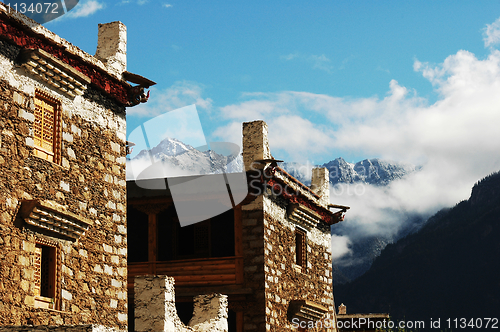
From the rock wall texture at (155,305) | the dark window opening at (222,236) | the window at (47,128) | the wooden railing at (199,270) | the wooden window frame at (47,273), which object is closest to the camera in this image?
the rock wall texture at (155,305)

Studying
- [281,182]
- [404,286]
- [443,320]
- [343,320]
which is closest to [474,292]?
[443,320]

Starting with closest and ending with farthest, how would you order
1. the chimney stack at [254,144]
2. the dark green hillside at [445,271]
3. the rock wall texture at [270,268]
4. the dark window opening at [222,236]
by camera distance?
the rock wall texture at [270,268], the chimney stack at [254,144], the dark window opening at [222,236], the dark green hillside at [445,271]

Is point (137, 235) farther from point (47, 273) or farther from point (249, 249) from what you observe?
point (47, 273)

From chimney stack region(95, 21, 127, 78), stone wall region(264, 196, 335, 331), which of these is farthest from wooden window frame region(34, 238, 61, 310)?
stone wall region(264, 196, 335, 331)

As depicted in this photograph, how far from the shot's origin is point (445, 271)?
82438 mm

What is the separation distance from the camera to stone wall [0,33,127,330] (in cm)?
1097

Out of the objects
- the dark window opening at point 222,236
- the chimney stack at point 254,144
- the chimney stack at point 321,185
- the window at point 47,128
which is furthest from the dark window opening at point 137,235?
the window at point 47,128

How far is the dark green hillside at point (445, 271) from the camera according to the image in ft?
247

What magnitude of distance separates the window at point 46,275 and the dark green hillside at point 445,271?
66233mm

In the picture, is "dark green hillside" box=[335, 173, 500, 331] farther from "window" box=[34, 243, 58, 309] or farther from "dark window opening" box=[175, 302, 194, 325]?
"window" box=[34, 243, 58, 309]

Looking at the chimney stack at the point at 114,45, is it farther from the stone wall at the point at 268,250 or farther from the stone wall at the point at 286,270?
the stone wall at the point at 286,270

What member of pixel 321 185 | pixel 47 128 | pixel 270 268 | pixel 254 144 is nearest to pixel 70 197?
pixel 47 128

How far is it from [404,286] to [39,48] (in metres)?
78.5

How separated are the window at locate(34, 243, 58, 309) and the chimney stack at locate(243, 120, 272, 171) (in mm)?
8077
